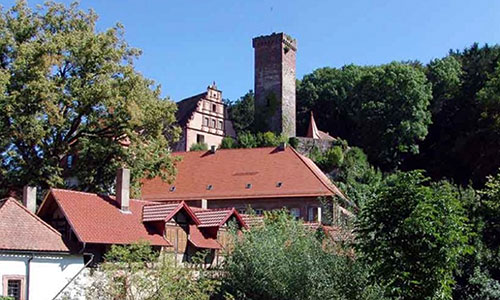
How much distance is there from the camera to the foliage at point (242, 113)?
73.5 metres

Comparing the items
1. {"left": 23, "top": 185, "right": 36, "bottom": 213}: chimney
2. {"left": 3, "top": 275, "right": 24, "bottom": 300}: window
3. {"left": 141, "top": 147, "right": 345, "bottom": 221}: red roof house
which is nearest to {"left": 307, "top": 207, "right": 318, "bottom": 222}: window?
{"left": 141, "top": 147, "right": 345, "bottom": 221}: red roof house

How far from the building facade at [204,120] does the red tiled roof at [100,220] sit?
30848 millimetres

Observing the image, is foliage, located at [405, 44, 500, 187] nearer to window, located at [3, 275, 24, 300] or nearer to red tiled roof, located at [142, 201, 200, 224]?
red tiled roof, located at [142, 201, 200, 224]

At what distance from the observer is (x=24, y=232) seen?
27094 millimetres

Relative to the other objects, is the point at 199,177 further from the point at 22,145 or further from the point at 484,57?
the point at 484,57

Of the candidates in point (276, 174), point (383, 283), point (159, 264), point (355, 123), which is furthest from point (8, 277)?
point (355, 123)

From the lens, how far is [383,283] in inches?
836

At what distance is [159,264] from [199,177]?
29.6 meters

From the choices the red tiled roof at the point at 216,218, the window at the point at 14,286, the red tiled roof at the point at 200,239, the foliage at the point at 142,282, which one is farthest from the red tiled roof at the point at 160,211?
the foliage at the point at 142,282

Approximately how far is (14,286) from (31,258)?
1.10 m

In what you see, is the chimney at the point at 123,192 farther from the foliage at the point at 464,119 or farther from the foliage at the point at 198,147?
the foliage at the point at 464,119

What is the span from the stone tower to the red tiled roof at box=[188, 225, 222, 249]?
32773 millimetres

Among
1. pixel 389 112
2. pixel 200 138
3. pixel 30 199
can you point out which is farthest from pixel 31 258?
pixel 389 112

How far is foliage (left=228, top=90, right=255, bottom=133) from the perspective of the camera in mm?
73531
